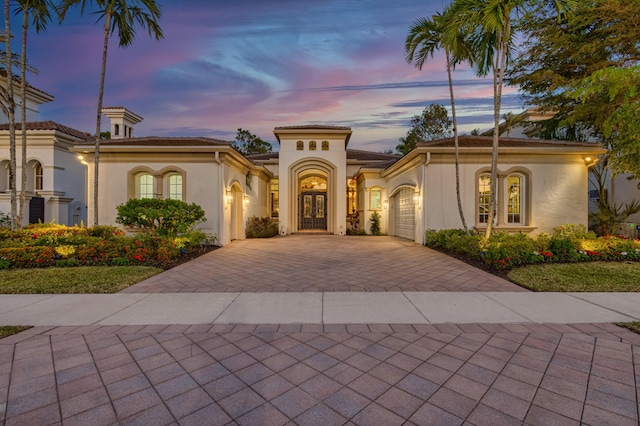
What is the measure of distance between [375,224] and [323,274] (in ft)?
35.2

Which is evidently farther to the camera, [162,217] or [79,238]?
[162,217]

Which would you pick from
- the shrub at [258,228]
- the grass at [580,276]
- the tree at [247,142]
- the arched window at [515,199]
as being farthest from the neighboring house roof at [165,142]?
the tree at [247,142]

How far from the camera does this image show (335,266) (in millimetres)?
7527

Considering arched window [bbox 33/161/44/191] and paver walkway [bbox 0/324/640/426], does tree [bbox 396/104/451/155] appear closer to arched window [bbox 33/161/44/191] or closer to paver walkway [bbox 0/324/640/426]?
paver walkway [bbox 0/324/640/426]

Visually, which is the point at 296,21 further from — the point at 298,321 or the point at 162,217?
the point at 298,321

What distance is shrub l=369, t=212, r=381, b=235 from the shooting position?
55.1ft

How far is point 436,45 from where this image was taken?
397 inches

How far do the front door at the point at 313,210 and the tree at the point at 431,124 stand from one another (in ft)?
30.4

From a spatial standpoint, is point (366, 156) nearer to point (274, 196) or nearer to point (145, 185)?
point (274, 196)

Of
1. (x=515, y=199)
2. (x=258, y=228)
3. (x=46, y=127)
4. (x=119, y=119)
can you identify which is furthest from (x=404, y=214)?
(x=119, y=119)

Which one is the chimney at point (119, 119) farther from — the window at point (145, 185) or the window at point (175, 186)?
the window at point (175, 186)

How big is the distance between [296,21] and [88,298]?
474 inches

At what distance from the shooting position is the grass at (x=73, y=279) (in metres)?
5.29

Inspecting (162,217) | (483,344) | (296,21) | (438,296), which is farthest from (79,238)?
(296,21)
